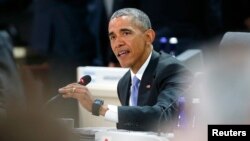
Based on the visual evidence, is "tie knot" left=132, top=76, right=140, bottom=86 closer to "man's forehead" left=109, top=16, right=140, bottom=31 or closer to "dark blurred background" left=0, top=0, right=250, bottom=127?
"man's forehead" left=109, top=16, right=140, bottom=31

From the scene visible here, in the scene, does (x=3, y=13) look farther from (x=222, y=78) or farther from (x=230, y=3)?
(x=222, y=78)

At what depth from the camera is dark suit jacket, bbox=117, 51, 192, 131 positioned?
8.94ft

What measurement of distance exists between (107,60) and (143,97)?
104 inches

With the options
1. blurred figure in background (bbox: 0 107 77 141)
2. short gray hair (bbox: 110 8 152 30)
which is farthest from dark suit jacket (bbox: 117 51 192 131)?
blurred figure in background (bbox: 0 107 77 141)

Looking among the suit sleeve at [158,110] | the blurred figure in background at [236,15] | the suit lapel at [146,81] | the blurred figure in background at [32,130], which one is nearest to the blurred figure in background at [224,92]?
the suit sleeve at [158,110]

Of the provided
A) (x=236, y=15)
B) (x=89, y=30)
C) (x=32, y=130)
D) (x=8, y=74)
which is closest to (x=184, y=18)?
(x=236, y=15)

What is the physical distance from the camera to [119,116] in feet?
9.04

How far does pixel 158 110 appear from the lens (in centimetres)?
272

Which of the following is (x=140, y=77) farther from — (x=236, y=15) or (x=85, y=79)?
(x=236, y=15)

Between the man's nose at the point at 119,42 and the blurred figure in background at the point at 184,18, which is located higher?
the blurred figure in background at the point at 184,18

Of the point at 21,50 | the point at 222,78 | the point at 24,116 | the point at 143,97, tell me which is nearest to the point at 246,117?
the point at 222,78

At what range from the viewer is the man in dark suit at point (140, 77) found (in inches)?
108

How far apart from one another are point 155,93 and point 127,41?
0.26 m

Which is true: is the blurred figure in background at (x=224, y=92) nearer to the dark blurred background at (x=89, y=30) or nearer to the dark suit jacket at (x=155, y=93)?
the dark suit jacket at (x=155, y=93)
